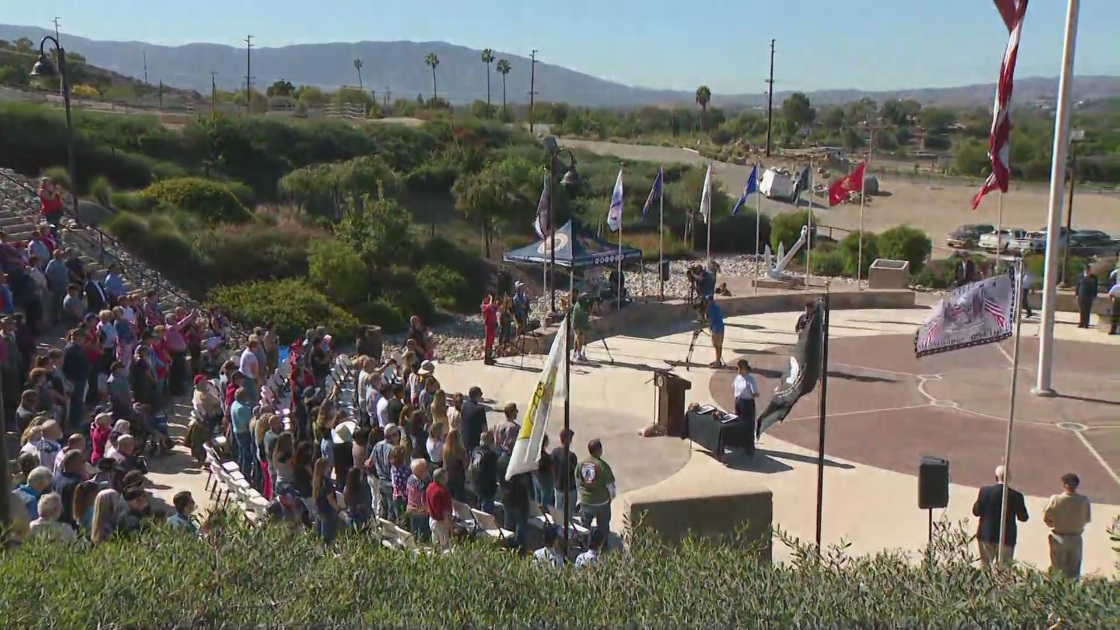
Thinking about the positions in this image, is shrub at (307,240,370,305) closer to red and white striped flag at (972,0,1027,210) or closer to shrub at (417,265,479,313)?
shrub at (417,265,479,313)

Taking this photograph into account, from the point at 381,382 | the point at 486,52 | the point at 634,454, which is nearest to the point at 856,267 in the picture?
the point at 634,454

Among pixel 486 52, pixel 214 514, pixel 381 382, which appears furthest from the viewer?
pixel 486 52

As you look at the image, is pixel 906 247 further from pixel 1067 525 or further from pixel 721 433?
pixel 1067 525

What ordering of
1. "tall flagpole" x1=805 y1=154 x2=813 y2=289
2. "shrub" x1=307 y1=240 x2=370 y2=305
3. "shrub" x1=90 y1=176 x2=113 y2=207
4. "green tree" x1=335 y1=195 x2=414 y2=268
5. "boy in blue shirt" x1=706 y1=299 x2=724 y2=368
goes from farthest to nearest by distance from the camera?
"shrub" x1=90 y1=176 x2=113 y2=207 → "green tree" x1=335 y1=195 x2=414 y2=268 → "shrub" x1=307 y1=240 x2=370 y2=305 → "tall flagpole" x1=805 y1=154 x2=813 y2=289 → "boy in blue shirt" x1=706 y1=299 x2=724 y2=368

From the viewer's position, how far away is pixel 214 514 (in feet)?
29.8

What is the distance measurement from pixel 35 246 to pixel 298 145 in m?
34.1

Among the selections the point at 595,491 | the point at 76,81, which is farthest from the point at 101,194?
the point at 76,81

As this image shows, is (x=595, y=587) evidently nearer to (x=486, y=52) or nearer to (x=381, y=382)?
(x=381, y=382)

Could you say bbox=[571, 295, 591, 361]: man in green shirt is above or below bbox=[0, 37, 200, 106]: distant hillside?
below

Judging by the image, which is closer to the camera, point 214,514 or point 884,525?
point 214,514

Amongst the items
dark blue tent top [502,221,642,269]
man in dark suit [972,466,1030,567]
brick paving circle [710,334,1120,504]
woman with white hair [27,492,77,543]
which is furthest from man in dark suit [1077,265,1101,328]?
woman with white hair [27,492,77,543]

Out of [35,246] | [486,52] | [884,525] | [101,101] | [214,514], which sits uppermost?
[486,52]

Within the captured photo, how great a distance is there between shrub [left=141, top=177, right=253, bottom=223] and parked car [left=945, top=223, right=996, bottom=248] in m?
33.1

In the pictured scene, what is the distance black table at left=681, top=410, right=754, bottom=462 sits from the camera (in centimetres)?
1472
